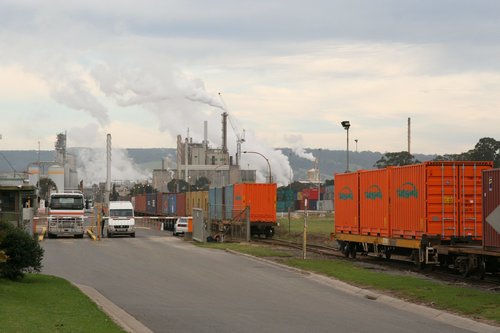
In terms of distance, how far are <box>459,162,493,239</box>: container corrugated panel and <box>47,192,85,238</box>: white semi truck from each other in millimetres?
30775

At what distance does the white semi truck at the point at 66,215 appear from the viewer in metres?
53.2

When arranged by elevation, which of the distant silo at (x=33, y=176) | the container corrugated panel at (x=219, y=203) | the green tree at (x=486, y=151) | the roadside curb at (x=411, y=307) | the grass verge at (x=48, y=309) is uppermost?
the green tree at (x=486, y=151)

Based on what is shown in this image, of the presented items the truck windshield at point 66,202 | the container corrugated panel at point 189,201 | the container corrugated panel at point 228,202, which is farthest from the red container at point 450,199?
the container corrugated panel at point 189,201

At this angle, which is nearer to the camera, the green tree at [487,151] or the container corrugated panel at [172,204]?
the container corrugated panel at [172,204]

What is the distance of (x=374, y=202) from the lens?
114 ft

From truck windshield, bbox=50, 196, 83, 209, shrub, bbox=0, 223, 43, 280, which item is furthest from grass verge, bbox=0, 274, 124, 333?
truck windshield, bbox=50, 196, 83, 209

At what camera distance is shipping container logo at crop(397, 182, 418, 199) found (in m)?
30.2

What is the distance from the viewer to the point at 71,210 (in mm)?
54156

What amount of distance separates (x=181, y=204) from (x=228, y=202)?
69.3 ft

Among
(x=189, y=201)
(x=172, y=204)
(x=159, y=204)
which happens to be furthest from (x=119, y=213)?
(x=159, y=204)

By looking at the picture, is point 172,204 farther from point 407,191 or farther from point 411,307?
point 411,307

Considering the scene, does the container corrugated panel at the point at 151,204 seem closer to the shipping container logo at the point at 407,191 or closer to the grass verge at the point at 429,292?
the shipping container logo at the point at 407,191

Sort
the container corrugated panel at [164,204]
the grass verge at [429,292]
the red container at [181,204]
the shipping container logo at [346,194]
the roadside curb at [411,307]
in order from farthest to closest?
the container corrugated panel at [164,204] → the red container at [181,204] → the shipping container logo at [346,194] → the grass verge at [429,292] → the roadside curb at [411,307]

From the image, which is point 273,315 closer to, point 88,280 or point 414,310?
point 414,310
